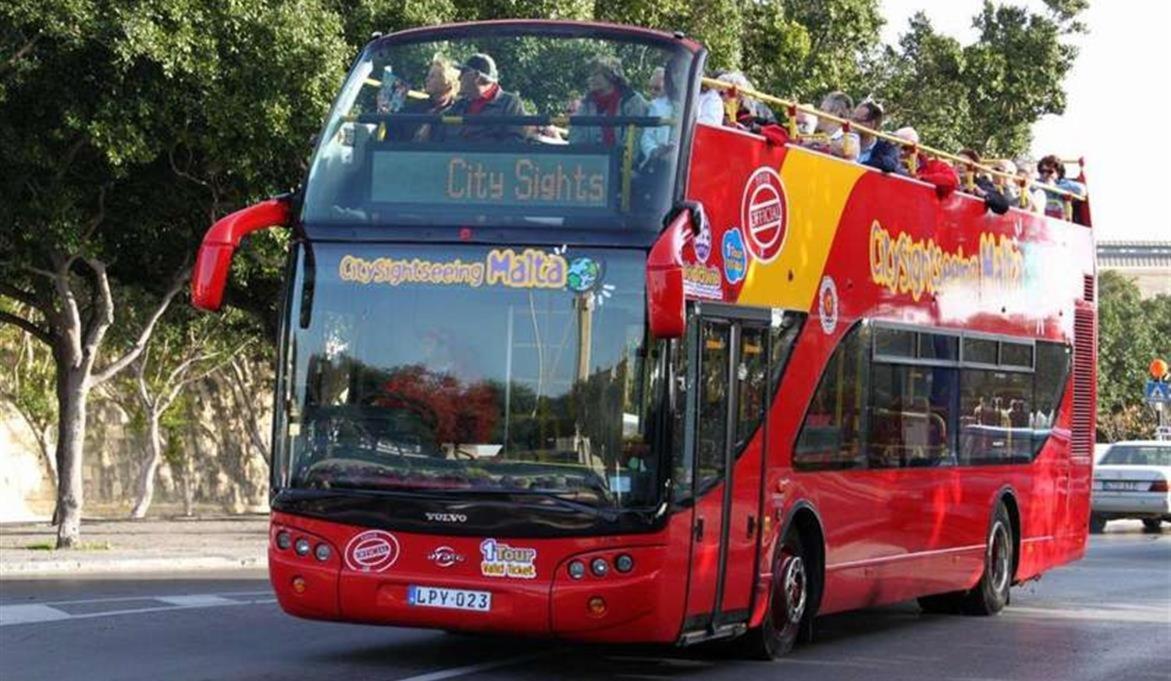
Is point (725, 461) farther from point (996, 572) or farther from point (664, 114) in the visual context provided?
point (996, 572)

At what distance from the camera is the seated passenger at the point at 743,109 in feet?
42.7

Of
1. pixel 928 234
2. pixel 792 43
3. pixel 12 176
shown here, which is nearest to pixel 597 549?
pixel 928 234

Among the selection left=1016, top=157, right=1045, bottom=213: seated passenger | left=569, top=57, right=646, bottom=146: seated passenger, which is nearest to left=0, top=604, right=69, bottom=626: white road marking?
left=569, top=57, right=646, bottom=146: seated passenger

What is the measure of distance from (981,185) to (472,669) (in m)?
7.24

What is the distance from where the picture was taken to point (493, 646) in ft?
45.5

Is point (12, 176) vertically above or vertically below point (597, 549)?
above

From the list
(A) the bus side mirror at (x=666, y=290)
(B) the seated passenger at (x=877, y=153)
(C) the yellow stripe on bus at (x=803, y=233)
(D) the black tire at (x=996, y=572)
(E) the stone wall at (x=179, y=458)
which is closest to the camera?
(A) the bus side mirror at (x=666, y=290)

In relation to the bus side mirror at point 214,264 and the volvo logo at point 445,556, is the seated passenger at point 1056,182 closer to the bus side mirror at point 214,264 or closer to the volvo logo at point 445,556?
the volvo logo at point 445,556

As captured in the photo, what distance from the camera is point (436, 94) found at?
12180 millimetres

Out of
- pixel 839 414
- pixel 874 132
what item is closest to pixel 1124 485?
pixel 874 132

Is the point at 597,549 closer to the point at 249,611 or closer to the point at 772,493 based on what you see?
the point at 772,493

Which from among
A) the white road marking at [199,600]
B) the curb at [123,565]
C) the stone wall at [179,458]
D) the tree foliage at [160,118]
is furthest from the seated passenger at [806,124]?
the stone wall at [179,458]

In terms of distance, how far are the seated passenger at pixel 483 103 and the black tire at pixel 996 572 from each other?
23.5ft

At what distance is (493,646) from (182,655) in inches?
80.7
